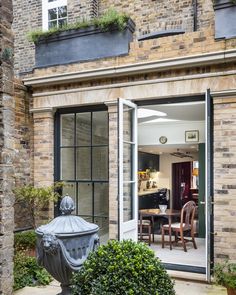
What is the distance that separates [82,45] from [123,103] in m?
1.54

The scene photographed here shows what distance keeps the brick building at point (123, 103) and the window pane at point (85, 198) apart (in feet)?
0.06

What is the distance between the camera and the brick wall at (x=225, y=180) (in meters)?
4.50

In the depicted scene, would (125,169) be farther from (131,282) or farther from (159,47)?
(131,282)

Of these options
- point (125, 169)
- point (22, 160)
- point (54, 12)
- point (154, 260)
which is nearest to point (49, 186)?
point (22, 160)

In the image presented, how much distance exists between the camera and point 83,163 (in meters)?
6.00

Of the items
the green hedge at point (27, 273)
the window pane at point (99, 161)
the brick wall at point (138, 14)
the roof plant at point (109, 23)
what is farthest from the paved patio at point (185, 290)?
the brick wall at point (138, 14)

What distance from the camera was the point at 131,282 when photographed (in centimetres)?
225

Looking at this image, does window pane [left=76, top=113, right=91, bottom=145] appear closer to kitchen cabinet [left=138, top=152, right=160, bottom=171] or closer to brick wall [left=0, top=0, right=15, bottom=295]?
brick wall [left=0, top=0, right=15, bottom=295]

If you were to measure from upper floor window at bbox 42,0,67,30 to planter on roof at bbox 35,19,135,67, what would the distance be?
1714 millimetres

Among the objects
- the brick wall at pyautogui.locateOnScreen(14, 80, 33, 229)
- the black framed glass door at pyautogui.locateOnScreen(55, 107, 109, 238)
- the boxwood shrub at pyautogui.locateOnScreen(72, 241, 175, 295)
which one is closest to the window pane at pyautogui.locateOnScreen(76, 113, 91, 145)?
the black framed glass door at pyautogui.locateOnScreen(55, 107, 109, 238)

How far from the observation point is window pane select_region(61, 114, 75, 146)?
20.0 ft

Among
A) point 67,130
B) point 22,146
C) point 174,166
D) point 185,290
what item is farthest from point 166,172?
point 185,290

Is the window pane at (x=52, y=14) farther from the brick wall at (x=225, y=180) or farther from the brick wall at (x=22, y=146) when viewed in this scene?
the brick wall at (x=225, y=180)

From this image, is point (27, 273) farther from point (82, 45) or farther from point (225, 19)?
point (225, 19)
